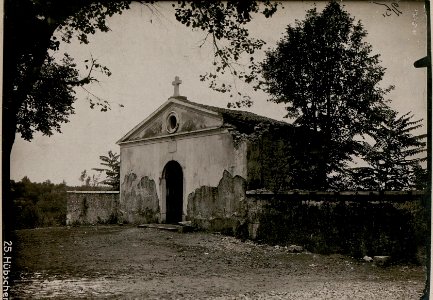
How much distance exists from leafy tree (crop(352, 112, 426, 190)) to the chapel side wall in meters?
2.83

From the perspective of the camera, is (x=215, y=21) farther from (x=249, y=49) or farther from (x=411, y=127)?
(x=411, y=127)

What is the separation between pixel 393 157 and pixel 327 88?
72.8 inches

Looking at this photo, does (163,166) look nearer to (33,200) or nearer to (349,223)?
(33,200)

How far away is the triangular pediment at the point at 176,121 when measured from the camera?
1002 cm

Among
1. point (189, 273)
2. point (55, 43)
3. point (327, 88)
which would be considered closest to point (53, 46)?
point (55, 43)

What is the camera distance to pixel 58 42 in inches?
205

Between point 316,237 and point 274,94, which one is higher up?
point 274,94

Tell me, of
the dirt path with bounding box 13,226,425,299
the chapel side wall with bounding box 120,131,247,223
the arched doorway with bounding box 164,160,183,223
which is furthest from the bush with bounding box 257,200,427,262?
the arched doorway with bounding box 164,160,183,223

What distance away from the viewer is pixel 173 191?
11.6m

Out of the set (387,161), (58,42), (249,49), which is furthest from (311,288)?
(58,42)

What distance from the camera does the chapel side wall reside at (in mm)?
9523

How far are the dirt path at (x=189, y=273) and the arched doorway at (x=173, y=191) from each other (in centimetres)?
383

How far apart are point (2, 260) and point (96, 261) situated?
1.49 metres

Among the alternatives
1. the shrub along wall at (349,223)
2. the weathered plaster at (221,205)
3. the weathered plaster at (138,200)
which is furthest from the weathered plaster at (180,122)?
the shrub along wall at (349,223)
